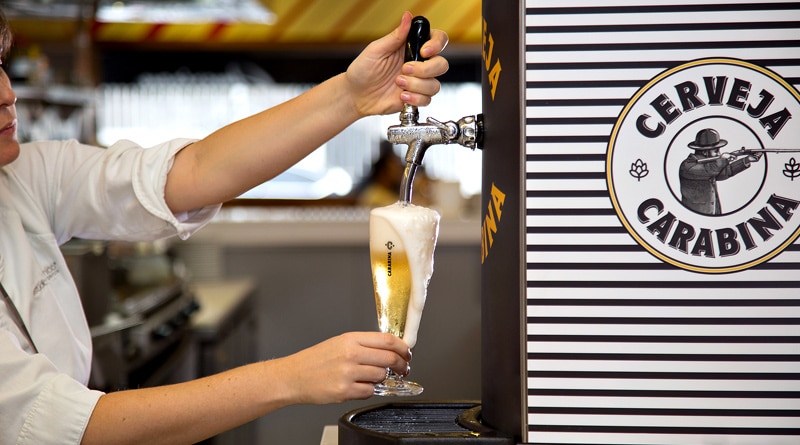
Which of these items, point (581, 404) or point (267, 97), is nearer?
point (581, 404)

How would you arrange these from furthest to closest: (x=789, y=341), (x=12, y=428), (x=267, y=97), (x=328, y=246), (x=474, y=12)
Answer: (x=267, y=97)
(x=474, y=12)
(x=328, y=246)
(x=12, y=428)
(x=789, y=341)

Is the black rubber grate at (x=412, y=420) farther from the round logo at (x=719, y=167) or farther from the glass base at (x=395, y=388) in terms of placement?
the round logo at (x=719, y=167)

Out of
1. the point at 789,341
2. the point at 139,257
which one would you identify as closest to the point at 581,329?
the point at 789,341

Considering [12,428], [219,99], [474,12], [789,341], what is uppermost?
[474,12]

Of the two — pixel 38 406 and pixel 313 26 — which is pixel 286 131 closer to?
pixel 38 406

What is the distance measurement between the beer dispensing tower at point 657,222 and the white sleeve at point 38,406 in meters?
0.50

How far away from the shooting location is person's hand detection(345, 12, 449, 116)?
104 centimetres

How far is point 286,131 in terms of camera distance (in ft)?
4.21

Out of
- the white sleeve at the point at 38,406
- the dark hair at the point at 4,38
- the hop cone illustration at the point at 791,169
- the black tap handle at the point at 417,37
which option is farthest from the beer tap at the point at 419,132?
the dark hair at the point at 4,38

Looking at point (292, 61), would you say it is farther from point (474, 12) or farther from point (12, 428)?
point (12, 428)

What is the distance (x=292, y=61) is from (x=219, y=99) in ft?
2.10

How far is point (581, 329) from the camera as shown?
91 cm

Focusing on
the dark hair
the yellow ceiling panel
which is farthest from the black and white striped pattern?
the yellow ceiling panel

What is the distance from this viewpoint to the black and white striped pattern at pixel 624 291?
0.89m
